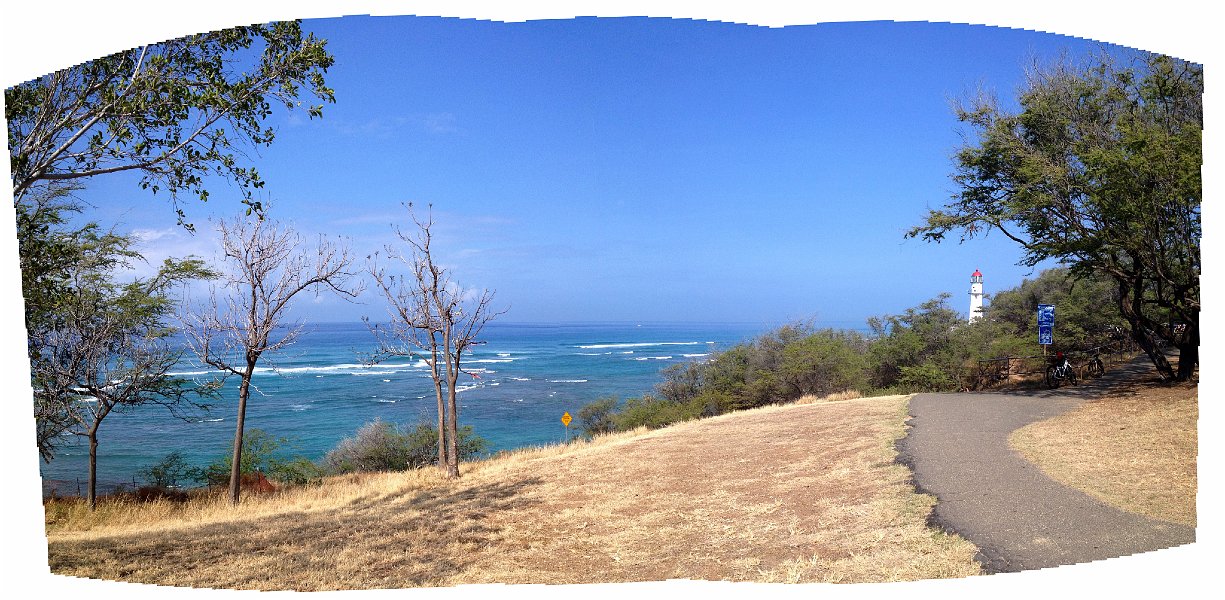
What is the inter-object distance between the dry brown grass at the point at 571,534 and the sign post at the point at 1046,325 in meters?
4.05

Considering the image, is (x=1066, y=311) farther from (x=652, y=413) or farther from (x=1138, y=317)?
(x=652, y=413)

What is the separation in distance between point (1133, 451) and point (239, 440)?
6.32 metres

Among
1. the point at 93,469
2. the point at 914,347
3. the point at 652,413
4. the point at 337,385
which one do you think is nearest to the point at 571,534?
the point at 93,469

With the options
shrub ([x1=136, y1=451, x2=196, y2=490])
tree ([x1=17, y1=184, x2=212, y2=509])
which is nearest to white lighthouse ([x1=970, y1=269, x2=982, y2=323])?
tree ([x1=17, y1=184, x2=212, y2=509])

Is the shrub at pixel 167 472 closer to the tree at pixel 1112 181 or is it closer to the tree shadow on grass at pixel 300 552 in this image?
the tree shadow on grass at pixel 300 552

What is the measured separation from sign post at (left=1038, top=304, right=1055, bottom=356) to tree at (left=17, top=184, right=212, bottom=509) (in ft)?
28.8

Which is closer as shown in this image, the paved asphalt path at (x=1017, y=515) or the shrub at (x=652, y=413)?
the paved asphalt path at (x=1017, y=515)

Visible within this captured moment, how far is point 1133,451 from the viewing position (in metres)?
4.01

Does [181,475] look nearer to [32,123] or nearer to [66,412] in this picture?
[66,412]

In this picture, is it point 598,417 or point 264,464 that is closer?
point 264,464

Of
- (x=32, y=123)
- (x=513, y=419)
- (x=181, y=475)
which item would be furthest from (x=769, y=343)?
(x=32, y=123)

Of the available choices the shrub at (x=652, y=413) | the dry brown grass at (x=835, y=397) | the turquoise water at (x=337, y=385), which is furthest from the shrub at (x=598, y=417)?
the turquoise water at (x=337, y=385)

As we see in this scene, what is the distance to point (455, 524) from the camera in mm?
4254

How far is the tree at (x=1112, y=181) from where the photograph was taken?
5383 mm
